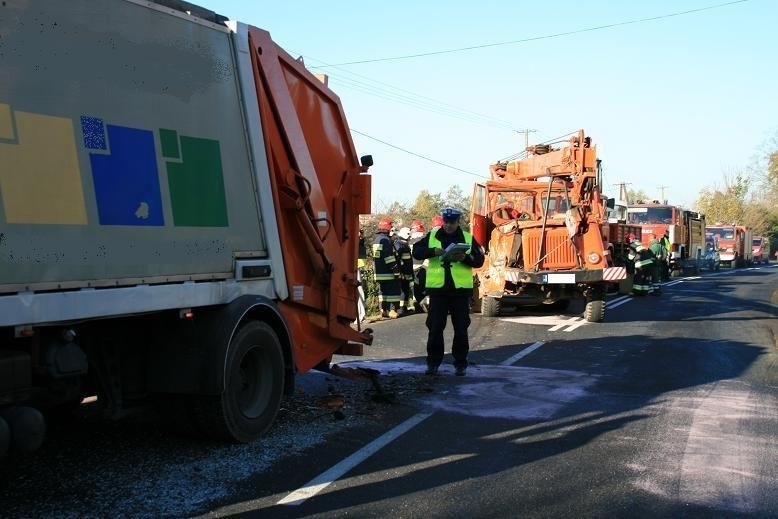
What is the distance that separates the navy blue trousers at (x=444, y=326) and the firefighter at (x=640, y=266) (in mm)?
12654

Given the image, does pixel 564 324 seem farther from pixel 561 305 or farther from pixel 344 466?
pixel 344 466

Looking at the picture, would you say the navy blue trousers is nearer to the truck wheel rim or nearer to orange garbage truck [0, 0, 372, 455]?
orange garbage truck [0, 0, 372, 455]

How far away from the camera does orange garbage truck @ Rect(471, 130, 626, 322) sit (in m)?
14.1

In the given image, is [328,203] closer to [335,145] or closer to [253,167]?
[335,145]

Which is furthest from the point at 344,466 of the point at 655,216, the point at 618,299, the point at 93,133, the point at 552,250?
the point at 655,216

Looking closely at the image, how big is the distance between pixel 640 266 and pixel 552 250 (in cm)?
712

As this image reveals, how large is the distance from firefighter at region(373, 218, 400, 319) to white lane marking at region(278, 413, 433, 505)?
7.71 meters

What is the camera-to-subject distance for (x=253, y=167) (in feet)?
18.4

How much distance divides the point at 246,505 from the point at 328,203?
3.35 m

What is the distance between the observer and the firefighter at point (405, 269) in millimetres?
14898

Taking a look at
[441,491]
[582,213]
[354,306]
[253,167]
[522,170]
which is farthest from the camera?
[522,170]

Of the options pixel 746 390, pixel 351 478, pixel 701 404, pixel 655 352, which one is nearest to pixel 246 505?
pixel 351 478

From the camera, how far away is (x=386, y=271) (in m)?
14.2

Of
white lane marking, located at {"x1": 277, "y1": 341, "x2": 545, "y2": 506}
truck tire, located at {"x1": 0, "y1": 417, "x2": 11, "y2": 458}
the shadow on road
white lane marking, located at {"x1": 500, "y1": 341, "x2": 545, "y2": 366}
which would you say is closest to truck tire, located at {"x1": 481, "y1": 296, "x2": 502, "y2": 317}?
white lane marking, located at {"x1": 500, "y1": 341, "x2": 545, "y2": 366}
